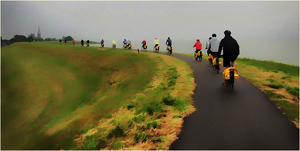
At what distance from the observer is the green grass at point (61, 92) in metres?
14.0

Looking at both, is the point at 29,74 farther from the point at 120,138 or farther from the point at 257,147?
the point at 257,147

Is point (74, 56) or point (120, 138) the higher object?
point (74, 56)

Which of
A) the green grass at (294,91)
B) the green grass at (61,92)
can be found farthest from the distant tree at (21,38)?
the green grass at (294,91)

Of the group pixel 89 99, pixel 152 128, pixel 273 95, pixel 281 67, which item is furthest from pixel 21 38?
pixel 273 95

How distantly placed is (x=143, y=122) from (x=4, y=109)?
29.0 m

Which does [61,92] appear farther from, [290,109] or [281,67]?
[281,67]

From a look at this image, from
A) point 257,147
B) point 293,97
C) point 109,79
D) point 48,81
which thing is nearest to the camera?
point 257,147

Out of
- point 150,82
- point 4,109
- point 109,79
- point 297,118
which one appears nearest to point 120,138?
point 297,118

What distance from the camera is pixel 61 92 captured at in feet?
81.8

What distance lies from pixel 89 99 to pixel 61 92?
8.11m

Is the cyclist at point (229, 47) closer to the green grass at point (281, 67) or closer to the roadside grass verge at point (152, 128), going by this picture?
the roadside grass verge at point (152, 128)

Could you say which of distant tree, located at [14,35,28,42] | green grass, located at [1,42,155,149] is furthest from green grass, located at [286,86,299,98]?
distant tree, located at [14,35,28,42]

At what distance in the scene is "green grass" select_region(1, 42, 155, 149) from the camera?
13992mm

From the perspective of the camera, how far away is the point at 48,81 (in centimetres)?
2981
